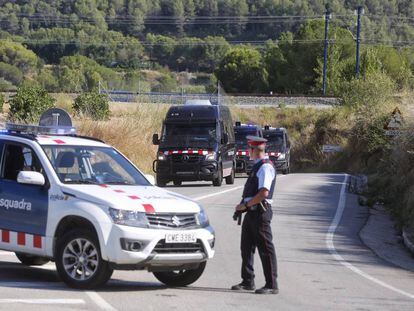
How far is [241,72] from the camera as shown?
376 ft

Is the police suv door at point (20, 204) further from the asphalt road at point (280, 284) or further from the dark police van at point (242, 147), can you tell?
the dark police van at point (242, 147)

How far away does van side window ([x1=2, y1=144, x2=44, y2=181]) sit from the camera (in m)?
11.3

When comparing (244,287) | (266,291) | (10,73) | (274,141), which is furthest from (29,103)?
(10,73)

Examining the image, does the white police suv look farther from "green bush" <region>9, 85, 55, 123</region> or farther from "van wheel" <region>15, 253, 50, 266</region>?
"green bush" <region>9, 85, 55, 123</region>

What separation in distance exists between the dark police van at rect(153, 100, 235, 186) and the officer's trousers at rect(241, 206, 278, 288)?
19356 mm

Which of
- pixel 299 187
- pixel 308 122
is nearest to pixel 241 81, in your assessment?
pixel 308 122

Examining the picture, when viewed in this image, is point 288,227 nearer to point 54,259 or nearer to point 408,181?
point 408,181

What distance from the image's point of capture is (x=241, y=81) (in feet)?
380

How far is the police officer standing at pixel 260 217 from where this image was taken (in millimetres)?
10719

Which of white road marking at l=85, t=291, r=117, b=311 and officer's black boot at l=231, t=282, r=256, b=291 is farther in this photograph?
officer's black boot at l=231, t=282, r=256, b=291

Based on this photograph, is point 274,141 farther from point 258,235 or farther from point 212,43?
point 212,43

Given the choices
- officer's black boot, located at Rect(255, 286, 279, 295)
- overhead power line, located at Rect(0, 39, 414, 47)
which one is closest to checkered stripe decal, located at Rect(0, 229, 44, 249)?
officer's black boot, located at Rect(255, 286, 279, 295)

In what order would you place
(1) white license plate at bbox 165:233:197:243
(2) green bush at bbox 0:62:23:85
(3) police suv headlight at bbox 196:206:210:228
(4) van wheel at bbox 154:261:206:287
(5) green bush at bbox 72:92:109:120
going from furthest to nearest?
1. (2) green bush at bbox 0:62:23:85
2. (5) green bush at bbox 72:92:109:120
3. (4) van wheel at bbox 154:261:206:287
4. (3) police suv headlight at bbox 196:206:210:228
5. (1) white license plate at bbox 165:233:197:243

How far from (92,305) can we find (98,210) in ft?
3.77
